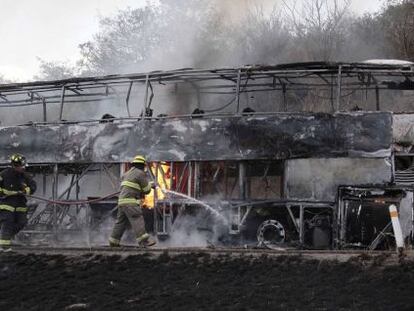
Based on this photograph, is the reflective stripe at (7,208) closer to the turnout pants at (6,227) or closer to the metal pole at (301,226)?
the turnout pants at (6,227)

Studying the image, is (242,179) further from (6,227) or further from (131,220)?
(6,227)

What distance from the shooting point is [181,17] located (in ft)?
91.5

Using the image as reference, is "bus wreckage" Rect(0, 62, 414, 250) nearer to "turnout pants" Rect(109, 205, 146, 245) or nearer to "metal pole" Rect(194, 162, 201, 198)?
"metal pole" Rect(194, 162, 201, 198)

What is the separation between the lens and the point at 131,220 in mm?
10570

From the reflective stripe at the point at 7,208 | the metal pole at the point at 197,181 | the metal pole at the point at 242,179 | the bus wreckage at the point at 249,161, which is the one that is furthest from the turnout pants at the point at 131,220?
the metal pole at the point at 242,179

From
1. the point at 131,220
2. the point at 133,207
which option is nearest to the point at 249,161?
the point at 133,207

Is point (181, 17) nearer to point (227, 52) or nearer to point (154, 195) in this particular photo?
point (227, 52)

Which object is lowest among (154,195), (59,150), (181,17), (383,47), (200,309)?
(200,309)

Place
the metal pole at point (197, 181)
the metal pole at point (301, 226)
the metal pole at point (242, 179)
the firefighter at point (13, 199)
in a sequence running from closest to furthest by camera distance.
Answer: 1. the firefighter at point (13, 199)
2. the metal pole at point (301, 226)
3. the metal pole at point (242, 179)
4. the metal pole at point (197, 181)

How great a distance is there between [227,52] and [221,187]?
53.2ft

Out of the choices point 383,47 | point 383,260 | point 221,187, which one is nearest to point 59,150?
point 221,187

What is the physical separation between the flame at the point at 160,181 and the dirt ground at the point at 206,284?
180 inches

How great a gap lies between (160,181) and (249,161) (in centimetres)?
210

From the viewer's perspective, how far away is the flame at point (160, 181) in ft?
43.1
